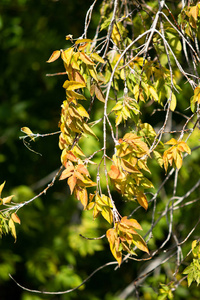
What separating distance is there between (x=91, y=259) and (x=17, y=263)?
754mm

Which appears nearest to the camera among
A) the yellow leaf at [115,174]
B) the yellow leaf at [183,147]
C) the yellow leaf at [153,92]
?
the yellow leaf at [115,174]

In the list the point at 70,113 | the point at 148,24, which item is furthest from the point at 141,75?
the point at 148,24

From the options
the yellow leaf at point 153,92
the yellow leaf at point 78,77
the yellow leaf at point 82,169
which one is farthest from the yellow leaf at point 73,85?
the yellow leaf at point 153,92

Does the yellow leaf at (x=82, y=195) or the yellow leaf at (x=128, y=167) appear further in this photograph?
the yellow leaf at (x=82, y=195)

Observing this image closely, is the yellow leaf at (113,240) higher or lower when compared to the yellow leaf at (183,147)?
lower

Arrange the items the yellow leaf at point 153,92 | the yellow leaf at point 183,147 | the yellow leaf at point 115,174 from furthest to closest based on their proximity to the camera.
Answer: the yellow leaf at point 153,92, the yellow leaf at point 183,147, the yellow leaf at point 115,174

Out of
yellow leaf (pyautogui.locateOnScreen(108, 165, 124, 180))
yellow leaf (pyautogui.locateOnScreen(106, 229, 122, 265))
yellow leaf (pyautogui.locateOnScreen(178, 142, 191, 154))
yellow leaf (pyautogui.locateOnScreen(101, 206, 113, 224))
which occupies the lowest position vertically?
yellow leaf (pyautogui.locateOnScreen(106, 229, 122, 265))

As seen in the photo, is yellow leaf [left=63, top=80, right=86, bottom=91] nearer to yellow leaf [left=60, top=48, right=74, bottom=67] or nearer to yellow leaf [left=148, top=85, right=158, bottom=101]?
yellow leaf [left=60, top=48, right=74, bottom=67]

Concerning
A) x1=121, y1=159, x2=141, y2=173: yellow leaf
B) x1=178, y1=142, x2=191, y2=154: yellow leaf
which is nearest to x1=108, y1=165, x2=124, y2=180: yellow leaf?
x1=121, y1=159, x2=141, y2=173: yellow leaf

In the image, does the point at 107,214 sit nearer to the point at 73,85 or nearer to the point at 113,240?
the point at 113,240

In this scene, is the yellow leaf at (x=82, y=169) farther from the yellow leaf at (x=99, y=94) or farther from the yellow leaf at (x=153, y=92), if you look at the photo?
the yellow leaf at (x=153, y=92)

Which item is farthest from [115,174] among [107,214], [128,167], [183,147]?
[183,147]

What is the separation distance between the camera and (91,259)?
12.6 ft

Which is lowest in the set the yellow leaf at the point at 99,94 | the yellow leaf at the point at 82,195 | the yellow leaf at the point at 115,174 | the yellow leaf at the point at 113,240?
the yellow leaf at the point at 113,240
